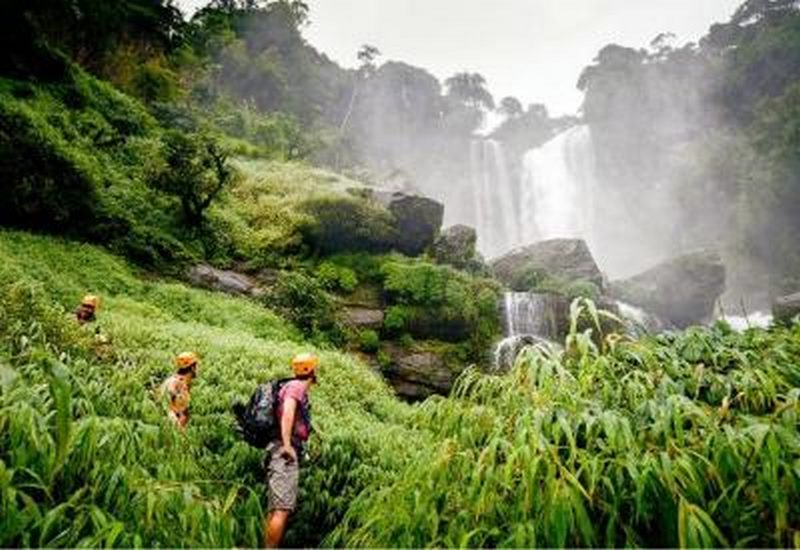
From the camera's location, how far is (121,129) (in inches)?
736

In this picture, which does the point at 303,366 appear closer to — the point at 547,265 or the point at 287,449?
the point at 287,449

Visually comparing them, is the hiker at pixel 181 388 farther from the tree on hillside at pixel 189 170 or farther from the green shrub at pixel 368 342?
the tree on hillside at pixel 189 170

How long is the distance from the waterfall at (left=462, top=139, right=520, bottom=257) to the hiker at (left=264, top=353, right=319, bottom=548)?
132ft

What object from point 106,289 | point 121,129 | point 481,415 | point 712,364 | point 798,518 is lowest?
point 798,518

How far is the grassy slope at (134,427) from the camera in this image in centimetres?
290

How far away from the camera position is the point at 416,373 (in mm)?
15047

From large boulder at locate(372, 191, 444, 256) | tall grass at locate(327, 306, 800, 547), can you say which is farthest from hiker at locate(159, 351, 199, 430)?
large boulder at locate(372, 191, 444, 256)

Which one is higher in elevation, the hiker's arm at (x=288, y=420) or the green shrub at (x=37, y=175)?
the green shrub at (x=37, y=175)

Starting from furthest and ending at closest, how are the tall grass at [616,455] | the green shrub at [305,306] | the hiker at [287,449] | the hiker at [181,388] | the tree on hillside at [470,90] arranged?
the tree on hillside at [470,90] < the green shrub at [305,306] < the hiker at [181,388] < the hiker at [287,449] < the tall grass at [616,455]

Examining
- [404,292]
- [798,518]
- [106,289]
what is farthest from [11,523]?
[404,292]

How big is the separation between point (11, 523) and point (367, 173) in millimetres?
Result: 30003

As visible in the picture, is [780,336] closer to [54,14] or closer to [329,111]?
[54,14]

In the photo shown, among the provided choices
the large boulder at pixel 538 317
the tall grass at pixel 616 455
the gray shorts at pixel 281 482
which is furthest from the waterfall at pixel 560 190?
the tall grass at pixel 616 455

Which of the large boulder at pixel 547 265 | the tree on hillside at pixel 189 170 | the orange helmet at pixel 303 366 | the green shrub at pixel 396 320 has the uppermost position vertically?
the tree on hillside at pixel 189 170
